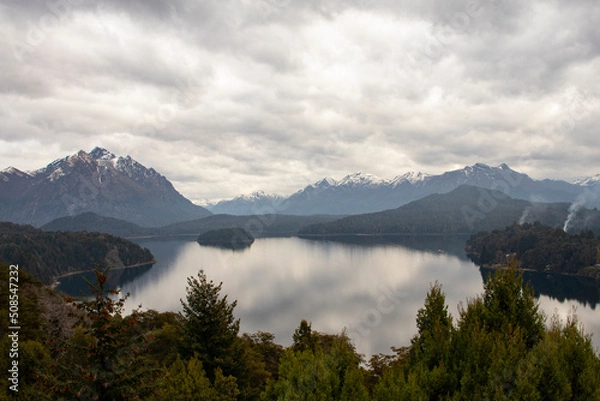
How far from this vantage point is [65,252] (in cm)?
16700

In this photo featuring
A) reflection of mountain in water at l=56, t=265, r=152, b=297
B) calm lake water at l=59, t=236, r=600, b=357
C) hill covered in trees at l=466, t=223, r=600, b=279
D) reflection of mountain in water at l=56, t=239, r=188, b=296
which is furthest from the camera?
hill covered in trees at l=466, t=223, r=600, b=279

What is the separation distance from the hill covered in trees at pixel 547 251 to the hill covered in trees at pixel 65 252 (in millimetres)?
143657

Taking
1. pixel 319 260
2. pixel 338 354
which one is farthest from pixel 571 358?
pixel 319 260

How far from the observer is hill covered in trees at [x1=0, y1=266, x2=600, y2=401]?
1486 cm

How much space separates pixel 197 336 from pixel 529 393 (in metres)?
18.7

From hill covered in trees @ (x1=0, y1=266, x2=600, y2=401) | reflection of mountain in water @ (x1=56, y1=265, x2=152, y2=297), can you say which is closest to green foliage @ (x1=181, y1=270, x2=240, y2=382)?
hill covered in trees @ (x1=0, y1=266, x2=600, y2=401)

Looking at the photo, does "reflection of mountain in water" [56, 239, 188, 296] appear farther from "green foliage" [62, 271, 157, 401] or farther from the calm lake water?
"green foliage" [62, 271, 157, 401]

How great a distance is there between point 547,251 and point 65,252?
185297 mm

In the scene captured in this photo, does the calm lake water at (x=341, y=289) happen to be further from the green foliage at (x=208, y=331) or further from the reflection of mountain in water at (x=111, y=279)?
the green foliage at (x=208, y=331)

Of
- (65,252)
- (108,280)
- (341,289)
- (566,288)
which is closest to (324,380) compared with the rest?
(341,289)

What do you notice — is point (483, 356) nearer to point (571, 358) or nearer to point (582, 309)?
point (571, 358)

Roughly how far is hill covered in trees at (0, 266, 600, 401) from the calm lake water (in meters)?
28.5

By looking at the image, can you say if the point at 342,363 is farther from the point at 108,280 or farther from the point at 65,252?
the point at 65,252

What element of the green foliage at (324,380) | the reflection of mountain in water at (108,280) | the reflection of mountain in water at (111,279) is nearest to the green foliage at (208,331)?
the green foliage at (324,380)
